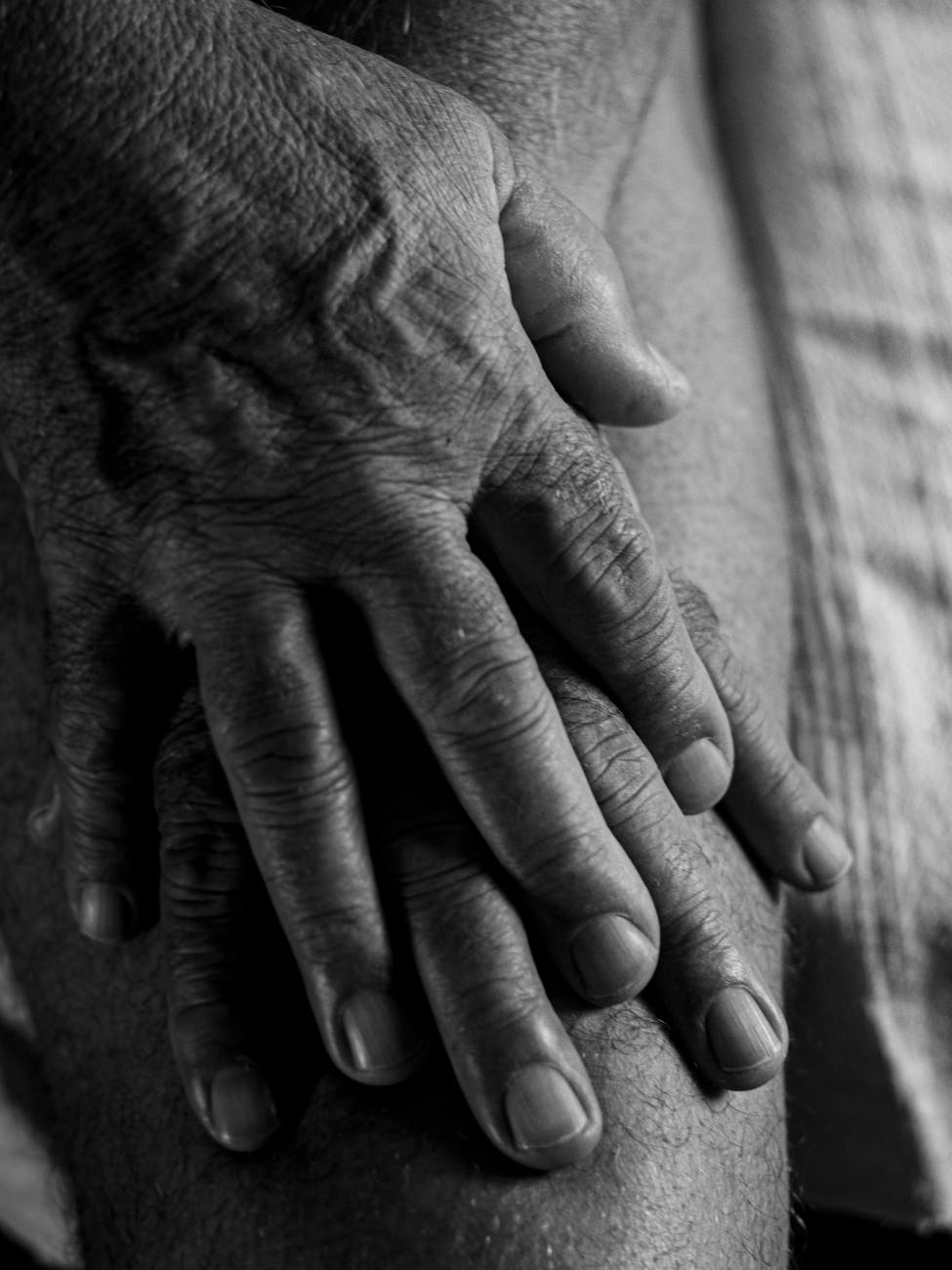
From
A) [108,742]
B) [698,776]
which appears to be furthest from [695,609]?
[108,742]

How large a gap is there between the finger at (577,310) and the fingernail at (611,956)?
0.28 meters

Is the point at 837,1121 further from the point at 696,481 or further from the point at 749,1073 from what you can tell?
the point at 696,481

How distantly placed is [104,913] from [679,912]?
30cm

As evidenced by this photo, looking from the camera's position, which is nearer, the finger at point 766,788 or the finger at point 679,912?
the finger at point 679,912

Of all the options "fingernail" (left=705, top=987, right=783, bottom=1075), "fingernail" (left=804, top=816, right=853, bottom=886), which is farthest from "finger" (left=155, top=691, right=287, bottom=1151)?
"fingernail" (left=804, top=816, right=853, bottom=886)

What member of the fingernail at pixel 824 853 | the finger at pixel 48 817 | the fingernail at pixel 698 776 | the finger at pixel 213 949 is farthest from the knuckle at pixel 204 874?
the fingernail at pixel 824 853

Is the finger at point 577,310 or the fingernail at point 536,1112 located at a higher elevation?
the finger at point 577,310

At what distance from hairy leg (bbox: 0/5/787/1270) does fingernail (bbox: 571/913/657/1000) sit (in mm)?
27

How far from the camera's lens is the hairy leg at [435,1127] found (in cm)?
56

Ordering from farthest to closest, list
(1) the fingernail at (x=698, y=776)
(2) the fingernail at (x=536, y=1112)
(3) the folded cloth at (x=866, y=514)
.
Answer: (3) the folded cloth at (x=866, y=514) < (1) the fingernail at (x=698, y=776) < (2) the fingernail at (x=536, y=1112)

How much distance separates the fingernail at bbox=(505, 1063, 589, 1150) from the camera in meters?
0.54

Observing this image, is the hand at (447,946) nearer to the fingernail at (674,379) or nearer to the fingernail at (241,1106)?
the fingernail at (241,1106)

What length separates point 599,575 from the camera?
609mm

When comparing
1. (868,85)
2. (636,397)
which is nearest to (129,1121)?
(636,397)
